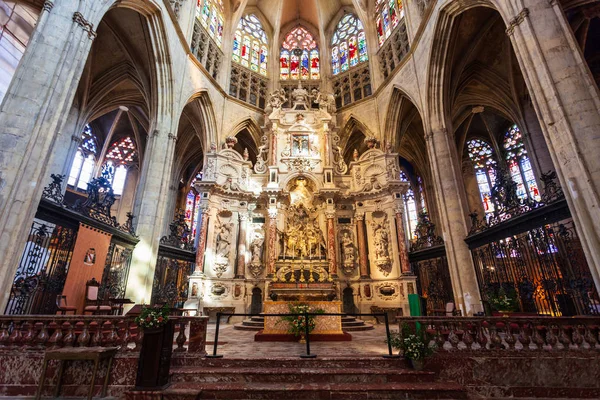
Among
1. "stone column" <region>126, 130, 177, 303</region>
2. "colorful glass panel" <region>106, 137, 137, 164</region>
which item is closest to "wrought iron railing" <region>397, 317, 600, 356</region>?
"stone column" <region>126, 130, 177, 303</region>

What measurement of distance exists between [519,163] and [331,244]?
13926mm

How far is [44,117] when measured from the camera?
20.6ft

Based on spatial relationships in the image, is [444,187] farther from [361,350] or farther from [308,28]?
[308,28]

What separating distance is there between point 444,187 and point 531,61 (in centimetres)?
535

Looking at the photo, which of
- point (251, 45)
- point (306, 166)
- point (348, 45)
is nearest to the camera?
point (306, 166)

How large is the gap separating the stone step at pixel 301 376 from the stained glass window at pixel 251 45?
805 inches

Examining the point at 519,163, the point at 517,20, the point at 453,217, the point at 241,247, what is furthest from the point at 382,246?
the point at 519,163

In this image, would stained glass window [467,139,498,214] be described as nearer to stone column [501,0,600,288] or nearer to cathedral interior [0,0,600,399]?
cathedral interior [0,0,600,399]

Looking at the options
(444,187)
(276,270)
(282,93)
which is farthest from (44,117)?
(282,93)

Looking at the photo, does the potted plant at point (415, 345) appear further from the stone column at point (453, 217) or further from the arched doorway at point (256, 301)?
the arched doorway at point (256, 301)

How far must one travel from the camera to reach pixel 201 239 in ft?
47.0

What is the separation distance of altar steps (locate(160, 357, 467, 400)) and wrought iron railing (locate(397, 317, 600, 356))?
2.44 ft

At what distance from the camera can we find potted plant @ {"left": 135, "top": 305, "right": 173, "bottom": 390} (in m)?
4.41

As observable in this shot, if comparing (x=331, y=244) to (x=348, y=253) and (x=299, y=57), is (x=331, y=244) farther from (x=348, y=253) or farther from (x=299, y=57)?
(x=299, y=57)
